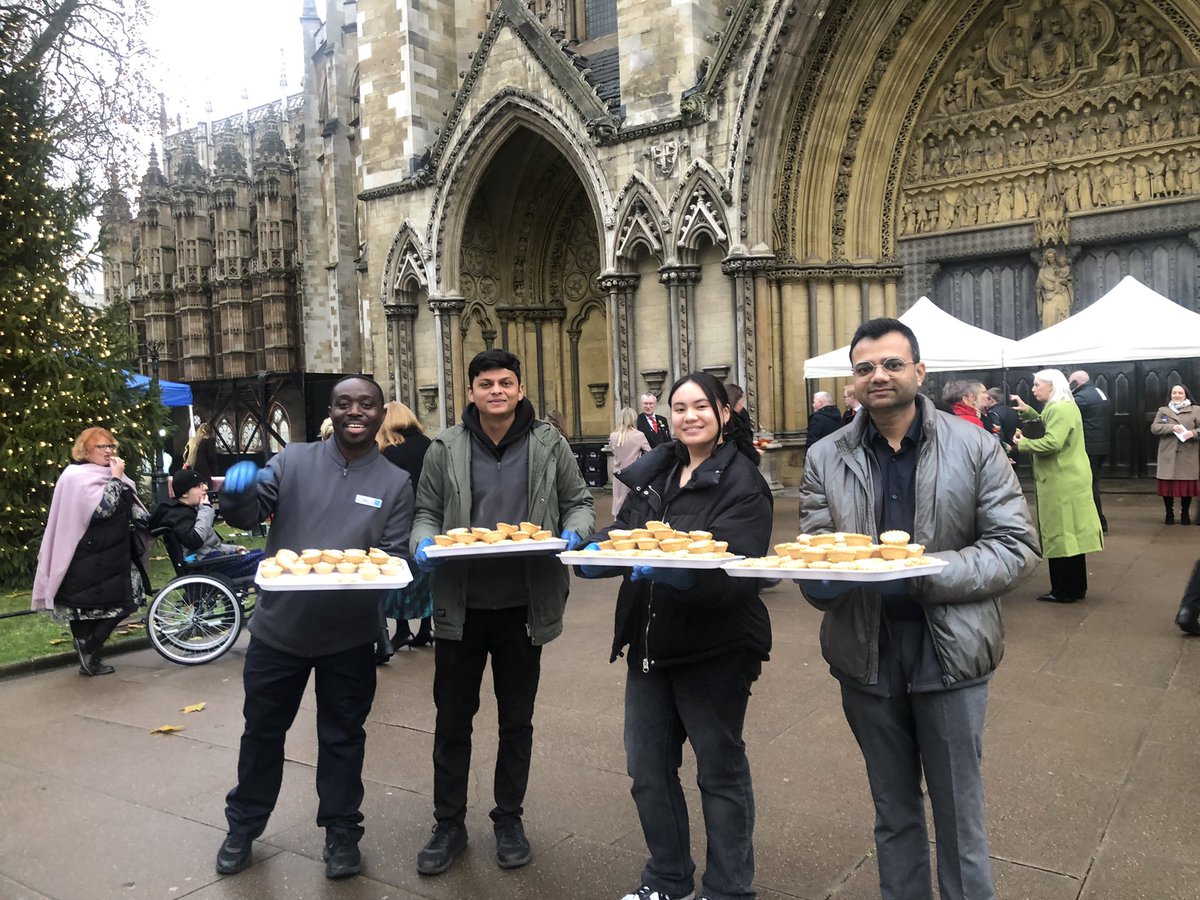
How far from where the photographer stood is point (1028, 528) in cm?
242

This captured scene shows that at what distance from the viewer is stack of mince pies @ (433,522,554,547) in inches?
121

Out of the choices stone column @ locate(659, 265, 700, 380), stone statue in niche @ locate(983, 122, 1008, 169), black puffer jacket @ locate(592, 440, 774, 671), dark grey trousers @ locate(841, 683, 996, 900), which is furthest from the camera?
stone column @ locate(659, 265, 700, 380)

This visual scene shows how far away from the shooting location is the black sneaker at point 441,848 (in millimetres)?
3283

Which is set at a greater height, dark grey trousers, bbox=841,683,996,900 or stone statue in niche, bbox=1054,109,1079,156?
stone statue in niche, bbox=1054,109,1079,156

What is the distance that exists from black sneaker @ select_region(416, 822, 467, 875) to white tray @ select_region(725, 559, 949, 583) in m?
1.62

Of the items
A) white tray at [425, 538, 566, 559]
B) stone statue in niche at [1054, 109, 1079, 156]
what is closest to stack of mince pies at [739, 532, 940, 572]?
white tray at [425, 538, 566, 559]

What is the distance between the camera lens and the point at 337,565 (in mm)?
3068

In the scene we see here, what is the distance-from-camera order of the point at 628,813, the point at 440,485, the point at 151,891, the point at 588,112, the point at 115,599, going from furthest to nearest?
the point at 588,112
the point at 115,599
the point at 628,813
the point at 440,485
the point at 151,891

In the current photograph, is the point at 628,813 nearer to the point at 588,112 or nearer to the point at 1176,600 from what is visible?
the point at 1176,600

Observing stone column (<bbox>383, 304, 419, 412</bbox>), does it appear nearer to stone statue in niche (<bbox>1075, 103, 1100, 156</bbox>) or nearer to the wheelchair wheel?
the wheelchair wheel

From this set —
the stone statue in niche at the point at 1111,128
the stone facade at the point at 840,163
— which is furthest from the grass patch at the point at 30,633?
the stone statue in niche at the point at 1111,128

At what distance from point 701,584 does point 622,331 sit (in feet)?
42.6

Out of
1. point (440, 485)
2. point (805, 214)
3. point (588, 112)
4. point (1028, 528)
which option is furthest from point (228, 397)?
point (1028, 528)

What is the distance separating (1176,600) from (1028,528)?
555cm
